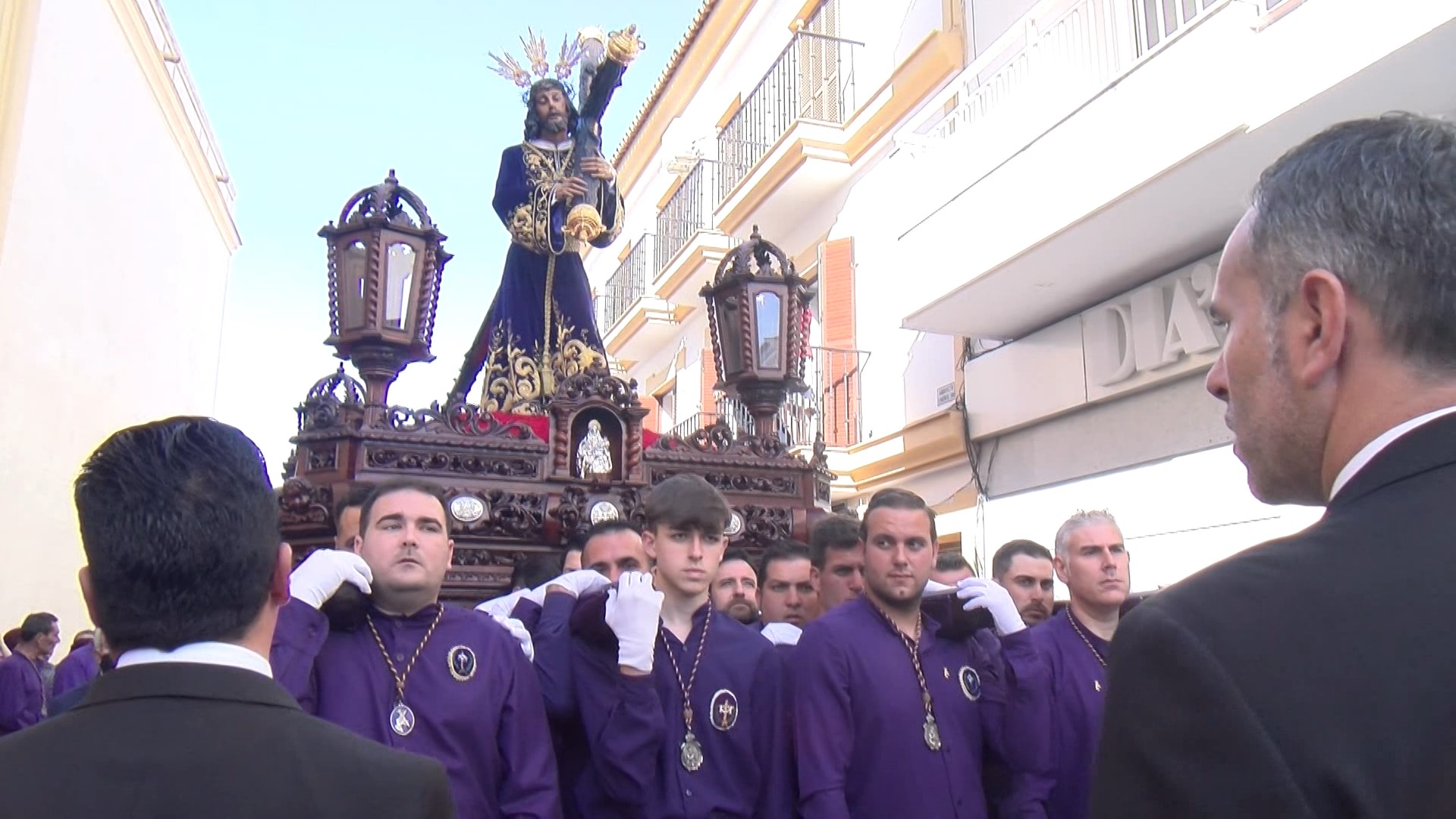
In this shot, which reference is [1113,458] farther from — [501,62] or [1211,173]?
[501,62]

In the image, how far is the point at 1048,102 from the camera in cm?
659

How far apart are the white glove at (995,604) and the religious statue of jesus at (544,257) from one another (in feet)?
9.54

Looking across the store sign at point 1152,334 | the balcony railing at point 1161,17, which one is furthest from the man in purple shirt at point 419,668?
the balcony railing at point 1161,17

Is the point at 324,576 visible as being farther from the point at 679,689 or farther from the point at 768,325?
the point at 768,325

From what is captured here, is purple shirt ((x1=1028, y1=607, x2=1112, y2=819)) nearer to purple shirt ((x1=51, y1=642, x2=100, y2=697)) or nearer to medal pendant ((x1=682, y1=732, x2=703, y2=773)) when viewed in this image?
medal pendant ((x1=682, y1=732, x2=703, y2=773))

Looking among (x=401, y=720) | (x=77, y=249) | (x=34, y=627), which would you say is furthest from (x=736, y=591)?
(x=77, y=249)

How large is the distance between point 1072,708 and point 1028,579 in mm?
1159

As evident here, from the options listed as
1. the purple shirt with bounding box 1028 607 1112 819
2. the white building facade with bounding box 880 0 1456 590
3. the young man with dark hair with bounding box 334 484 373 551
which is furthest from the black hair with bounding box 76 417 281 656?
the white building facade with bounding box 880 0 1456 590

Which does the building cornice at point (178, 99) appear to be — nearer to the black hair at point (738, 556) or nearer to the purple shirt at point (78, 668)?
the purple shirt at point (78, 668)

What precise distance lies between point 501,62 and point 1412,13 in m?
4.53

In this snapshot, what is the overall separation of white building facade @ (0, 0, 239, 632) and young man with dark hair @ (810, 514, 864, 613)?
19.8ft

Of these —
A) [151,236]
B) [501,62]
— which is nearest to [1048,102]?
[501,62]

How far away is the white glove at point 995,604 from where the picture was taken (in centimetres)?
312

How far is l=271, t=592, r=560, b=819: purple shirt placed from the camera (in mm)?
2598
